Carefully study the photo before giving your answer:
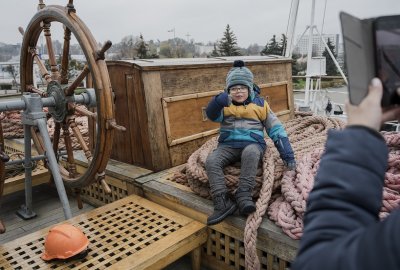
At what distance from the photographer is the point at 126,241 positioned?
6.09 feet

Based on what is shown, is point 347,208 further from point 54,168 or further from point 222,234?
point 54,168

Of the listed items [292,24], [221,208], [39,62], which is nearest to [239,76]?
[221,208]

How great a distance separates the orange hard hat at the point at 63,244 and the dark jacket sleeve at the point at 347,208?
4.67 ft

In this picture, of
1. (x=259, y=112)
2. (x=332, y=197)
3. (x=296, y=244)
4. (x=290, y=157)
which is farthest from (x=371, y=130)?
(x=259, y=112)

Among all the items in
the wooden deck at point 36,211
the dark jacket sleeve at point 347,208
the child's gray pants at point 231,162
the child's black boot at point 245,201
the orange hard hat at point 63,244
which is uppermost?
the dark jacket sleeve at point 347,208

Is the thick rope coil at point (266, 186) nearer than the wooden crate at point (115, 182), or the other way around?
the thick rope coil at point (266, 186)

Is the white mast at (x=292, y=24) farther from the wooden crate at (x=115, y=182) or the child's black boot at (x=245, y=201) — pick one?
the child's black boot at (x=245, y=201)

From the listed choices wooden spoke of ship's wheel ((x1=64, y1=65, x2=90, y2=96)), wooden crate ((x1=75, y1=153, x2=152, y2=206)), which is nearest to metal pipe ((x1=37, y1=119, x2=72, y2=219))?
wooden spoke of ship's wheel ((x1=64, y1=65, x2=90, y2=96))

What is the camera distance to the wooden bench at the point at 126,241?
1.68m

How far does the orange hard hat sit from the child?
0.68 m

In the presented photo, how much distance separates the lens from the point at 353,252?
1.56 feet

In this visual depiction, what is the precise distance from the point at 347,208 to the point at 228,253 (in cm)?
153

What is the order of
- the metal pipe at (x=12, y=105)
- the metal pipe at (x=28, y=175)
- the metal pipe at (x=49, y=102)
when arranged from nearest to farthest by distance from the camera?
the metal pipe at (x=12, y=105), the metal pipe at (x=49, y=102), the metal pipe at (x=28, y=175)

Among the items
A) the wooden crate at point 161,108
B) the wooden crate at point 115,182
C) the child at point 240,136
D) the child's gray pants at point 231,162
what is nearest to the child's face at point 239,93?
the child at point 240,136
